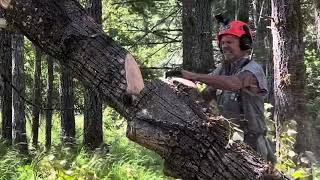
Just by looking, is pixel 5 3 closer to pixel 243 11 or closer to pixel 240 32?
pixel 240 32

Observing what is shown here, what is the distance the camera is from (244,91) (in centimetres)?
401

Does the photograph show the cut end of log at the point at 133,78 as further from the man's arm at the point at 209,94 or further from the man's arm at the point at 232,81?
the man's arm at the point at 209,94

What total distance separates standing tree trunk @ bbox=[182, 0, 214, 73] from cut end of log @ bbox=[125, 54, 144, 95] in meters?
5.52

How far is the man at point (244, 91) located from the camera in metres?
3.96

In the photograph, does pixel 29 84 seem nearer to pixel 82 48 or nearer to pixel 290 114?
pixel 290 114

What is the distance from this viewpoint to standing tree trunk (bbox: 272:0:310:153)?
664cm

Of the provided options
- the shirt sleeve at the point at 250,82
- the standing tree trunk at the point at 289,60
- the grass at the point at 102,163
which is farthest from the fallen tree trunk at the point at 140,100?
the standing tree trunk at the point at 289,60

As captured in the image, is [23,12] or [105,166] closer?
[23,12]

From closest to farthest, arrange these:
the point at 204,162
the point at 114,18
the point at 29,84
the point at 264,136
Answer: the point at 204,162 < the point at 264,136 < the point at 114,18 < the point at 29,84

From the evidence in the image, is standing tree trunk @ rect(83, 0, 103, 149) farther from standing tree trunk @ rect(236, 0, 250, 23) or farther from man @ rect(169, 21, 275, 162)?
man @ rect(169, 21, 275, 162)

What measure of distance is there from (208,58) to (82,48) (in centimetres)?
566

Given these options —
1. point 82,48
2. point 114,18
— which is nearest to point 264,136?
point 82,48

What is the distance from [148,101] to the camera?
306 cm

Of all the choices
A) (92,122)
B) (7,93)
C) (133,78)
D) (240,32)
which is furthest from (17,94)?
(133,78)
